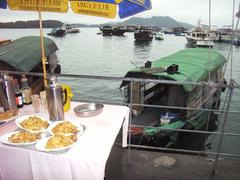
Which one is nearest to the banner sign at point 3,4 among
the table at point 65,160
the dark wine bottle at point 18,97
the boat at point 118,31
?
the dark wine bottle at point 18,97

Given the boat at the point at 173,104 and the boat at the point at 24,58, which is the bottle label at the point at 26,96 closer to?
the boat at the point at 173,104

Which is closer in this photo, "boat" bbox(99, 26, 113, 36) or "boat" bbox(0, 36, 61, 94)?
"boat" bbox(0, 36, 61, 94)

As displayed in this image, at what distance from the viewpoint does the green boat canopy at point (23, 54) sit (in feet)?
31.3

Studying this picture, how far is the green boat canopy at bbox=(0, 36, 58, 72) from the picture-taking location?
954cm

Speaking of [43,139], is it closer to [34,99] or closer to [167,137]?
[34,99]

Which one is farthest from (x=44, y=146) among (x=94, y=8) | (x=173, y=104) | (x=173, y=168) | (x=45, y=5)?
→ (x=173, y=104)

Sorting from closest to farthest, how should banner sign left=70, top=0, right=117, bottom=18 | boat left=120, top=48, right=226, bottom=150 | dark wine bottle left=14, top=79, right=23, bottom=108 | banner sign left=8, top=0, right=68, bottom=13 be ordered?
dark wine bottle left=14, top=79, right=23, bottom=108 → banner sign left=70, top=0, right=117, bottom=18 → banner sign left=8, top=0, right=68, bottom=13 → boat left=120, top=48, right=226, bottom=150

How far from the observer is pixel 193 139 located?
10.3 metres

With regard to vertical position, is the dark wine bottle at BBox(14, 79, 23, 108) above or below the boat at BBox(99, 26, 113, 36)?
below

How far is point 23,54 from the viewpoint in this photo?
406 inches

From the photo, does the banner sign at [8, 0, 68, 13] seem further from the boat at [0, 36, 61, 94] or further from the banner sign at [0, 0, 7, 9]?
the boat at [0, 36, 61, 94]

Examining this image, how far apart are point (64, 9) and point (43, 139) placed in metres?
2.12

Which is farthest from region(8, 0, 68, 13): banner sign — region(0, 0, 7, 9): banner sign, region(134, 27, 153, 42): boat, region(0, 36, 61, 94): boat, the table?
region(134, 27, 153, 42): boat

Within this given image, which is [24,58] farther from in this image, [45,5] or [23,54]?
[45,5]
